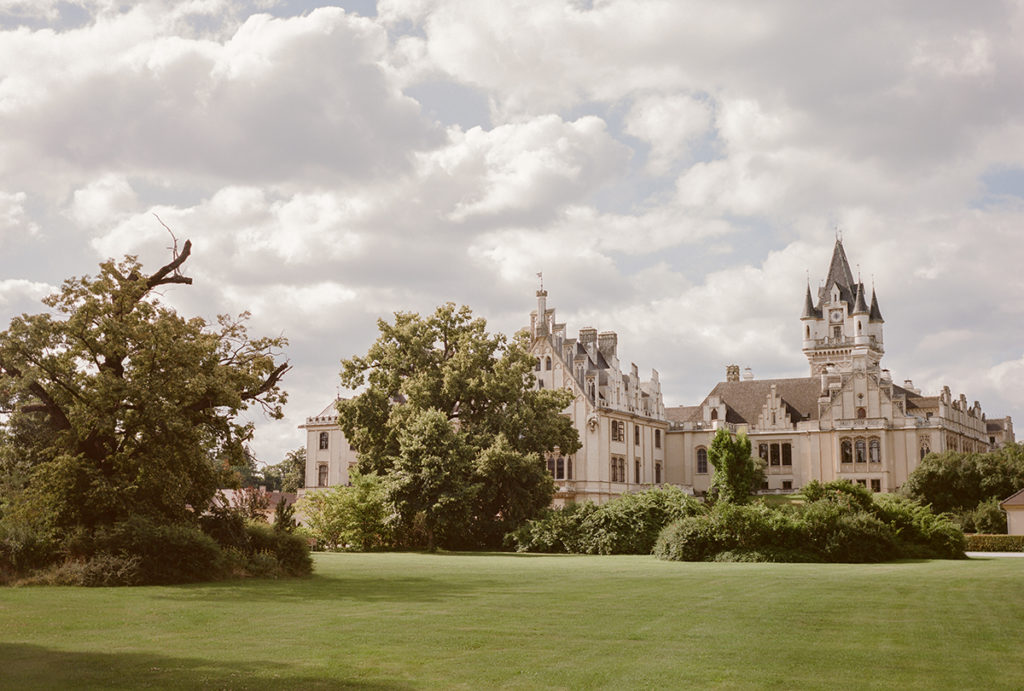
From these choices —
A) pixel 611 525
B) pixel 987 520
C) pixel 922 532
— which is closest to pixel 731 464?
pixel 987 520

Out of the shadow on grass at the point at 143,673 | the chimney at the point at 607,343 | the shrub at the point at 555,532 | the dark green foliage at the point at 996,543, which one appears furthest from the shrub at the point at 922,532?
the chimney at the point at 607,343

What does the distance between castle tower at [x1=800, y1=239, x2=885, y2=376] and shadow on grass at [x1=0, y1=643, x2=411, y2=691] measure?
10974cm

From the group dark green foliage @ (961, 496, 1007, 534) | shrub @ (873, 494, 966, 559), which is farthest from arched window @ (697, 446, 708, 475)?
shrub @ (873, 494, 966, 559)

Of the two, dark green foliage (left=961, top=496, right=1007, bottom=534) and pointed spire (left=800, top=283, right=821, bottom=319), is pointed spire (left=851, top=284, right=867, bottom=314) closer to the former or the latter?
pointed spire (left=800, top=283, right=821, bottom=319)

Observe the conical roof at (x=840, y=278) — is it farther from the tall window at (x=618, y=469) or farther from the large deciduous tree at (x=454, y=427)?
the large deciduous tree at (x=454, y=427)

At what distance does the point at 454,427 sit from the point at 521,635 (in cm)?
3928

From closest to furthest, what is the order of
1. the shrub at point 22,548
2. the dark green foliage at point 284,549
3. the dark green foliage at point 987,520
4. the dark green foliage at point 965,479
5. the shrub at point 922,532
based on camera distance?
the shrub at point 22,548 → the dark green foliage at point 284,549 → the shrub at point 922,532 → the dark green foliage at point 987,520 → the dark green foliage at point 965,479

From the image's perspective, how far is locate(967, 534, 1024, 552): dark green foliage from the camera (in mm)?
47469

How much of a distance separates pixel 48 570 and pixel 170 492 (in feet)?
10.6

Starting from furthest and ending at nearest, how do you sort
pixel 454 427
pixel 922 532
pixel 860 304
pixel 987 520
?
pixel 860 304 → pixel 987 520 → pixel 454 427 → pixel 922 532

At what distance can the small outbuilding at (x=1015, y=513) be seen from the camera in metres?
54.6

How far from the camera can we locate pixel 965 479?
63219mm

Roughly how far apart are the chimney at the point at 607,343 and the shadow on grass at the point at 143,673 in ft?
226

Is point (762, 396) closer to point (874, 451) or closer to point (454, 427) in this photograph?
point (874, 451)
